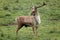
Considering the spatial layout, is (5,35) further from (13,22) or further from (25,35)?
(13,22)

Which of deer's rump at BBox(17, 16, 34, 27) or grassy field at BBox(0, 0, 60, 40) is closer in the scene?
deer's rump at BBox(17, 16, 34, 27)

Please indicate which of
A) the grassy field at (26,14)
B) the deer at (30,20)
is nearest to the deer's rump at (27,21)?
the deer at (30,20)

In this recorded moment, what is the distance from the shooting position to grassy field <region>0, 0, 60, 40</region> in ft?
45.7

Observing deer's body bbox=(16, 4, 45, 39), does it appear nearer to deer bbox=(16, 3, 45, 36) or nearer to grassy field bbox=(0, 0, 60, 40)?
deer bbox=(16, 3, 45, 36)

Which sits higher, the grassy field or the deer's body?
the deer's body

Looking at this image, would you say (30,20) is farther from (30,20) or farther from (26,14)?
(26,14)

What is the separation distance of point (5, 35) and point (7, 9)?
6024mm

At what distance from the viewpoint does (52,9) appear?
20250 mm

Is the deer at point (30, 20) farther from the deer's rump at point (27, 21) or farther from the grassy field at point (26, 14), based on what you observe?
the grassy field at point (26, 14)

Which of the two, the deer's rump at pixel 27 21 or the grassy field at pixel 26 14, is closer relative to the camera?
the deer's rump at pixel 27 21

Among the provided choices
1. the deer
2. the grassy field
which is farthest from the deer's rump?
the grassy field

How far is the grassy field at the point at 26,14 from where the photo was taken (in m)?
13.9

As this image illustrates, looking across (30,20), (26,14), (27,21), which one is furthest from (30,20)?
(26,14)

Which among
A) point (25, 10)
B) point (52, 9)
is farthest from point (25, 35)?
point (52, 9)
